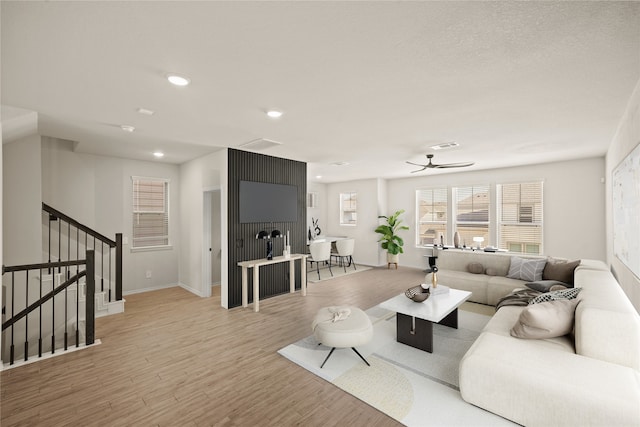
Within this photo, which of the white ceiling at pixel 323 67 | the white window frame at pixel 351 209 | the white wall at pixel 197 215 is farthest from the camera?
the white window frame at pixel 351 209

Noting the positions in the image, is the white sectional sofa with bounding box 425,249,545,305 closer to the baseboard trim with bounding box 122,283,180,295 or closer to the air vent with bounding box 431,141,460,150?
the air vent with bounding box 431,141,460,150

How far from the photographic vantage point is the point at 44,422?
81.5 inches

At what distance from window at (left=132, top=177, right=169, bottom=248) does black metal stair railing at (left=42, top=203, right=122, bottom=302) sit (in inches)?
24.8

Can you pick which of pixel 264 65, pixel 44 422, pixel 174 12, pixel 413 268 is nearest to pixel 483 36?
pixel 264 65

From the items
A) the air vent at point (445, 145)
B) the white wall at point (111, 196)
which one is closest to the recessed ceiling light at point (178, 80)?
the air vent at point (445, 145)

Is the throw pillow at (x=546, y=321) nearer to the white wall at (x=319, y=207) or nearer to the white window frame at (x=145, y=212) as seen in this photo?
the white window frame at (x=145, y=212)

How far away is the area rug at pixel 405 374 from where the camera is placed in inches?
82.9

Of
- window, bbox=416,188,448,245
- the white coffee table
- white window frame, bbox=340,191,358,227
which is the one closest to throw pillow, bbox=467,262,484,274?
the white coffee table

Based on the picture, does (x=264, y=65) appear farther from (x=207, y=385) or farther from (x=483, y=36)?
(x=207, y=385)

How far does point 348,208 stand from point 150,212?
5427mm

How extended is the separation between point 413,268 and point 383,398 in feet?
19.6

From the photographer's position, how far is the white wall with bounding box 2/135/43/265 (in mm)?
3334

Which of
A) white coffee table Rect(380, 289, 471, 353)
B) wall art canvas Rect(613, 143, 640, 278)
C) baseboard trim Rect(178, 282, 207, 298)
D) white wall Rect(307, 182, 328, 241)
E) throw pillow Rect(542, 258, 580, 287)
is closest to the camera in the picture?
wall art canvas Rect(613, 143, 640, 278)

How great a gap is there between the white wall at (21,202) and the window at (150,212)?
2005 mm
